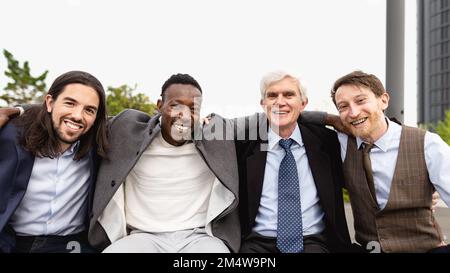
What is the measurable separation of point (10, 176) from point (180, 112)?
1.29 m

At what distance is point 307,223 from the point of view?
3.38 metres

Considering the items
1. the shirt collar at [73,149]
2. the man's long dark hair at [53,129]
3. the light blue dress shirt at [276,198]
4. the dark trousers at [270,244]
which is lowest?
the dark trousers at [270,244]

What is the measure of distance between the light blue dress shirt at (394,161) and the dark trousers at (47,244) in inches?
89.8

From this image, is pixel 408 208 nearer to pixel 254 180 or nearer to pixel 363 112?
pixel 363 112

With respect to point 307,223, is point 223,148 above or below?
above

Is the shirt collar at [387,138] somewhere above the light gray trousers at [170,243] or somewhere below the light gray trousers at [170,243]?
above

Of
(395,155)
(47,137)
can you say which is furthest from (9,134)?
(395,155)

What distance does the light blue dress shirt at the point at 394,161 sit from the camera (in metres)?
3.06

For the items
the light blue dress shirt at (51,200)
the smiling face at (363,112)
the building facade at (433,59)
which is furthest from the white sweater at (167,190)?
the building facade at (433,59)

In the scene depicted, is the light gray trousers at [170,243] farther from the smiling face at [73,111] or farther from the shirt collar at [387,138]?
the shirt collar at [387,138]

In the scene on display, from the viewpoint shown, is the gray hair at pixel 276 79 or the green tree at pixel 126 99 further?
the green tree at pixel 126 99
